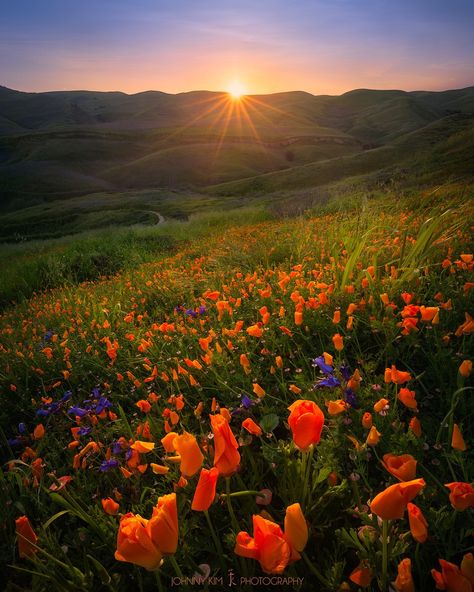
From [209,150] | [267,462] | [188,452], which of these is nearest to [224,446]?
[188,452]

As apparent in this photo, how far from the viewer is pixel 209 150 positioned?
328 feet

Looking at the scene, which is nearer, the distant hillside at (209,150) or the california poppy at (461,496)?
the california poppy at (461,496)

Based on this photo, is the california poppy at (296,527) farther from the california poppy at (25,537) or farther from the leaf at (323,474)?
the california poppy at (25,537)

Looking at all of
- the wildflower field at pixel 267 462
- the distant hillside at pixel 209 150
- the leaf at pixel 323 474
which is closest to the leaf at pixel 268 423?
the wildflower field at pixel 267 462

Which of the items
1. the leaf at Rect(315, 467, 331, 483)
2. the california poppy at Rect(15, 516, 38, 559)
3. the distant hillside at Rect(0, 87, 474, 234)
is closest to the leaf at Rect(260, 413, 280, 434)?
the leaf at Rect(315, 467, 331, 483)

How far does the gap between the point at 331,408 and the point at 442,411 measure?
2.77ft

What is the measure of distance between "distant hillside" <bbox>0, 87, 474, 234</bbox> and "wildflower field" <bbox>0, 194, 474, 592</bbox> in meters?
25.6

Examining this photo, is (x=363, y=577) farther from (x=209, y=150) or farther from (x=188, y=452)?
(x=209, y=150)

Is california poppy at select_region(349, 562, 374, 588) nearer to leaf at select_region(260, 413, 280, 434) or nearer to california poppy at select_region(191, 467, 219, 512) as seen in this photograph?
california poppy at select_region(191, 467, 219, 512)

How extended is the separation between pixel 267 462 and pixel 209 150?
107355mm

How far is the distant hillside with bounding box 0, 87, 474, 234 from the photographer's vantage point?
179 ft

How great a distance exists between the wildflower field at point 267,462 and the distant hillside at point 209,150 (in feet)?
84.1

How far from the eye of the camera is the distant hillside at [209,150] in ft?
179

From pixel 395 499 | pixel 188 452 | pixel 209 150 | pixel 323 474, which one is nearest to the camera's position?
pixel 395 499
